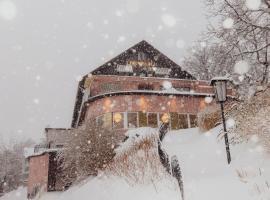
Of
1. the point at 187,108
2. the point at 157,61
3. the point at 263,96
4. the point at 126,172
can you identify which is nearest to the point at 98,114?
the point at 187,108

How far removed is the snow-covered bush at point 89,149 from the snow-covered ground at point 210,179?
Result: 3.42m

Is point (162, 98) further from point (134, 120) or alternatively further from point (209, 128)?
point (209, 128)

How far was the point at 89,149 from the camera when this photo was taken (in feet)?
60.3

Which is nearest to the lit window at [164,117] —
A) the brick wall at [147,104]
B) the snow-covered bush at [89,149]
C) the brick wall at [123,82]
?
the brick wall at [147,104]

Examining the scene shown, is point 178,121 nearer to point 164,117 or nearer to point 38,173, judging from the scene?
point 164,117

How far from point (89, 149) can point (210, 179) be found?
1045 cm

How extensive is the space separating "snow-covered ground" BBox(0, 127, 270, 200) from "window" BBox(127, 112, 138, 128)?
40.5 ft

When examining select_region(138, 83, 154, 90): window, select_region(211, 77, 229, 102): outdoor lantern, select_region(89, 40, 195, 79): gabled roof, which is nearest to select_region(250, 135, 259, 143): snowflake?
select_region(211, 77, 229, 102): outdoor lantern

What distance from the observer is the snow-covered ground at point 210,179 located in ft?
24.6

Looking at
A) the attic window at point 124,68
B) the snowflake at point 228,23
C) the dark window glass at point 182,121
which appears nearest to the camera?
the snowflake at point 228,23

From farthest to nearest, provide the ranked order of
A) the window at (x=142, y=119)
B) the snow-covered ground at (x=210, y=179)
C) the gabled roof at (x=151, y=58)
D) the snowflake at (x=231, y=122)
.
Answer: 1. the gabled roof at (x=151, y=58)
2. the window at (x=142, y=119)
3. the snowflake at (x=231, y=122)
4. the snow-covered ground at (x=210, y=179)

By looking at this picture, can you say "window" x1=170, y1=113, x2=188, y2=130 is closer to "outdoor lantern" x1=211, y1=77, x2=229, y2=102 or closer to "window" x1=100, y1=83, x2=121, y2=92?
"window" x1=100, y1=83, x2=121, y2=92

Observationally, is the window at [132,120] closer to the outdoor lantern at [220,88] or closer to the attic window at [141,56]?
the attic window at [141,56]

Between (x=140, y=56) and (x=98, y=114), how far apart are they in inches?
334
